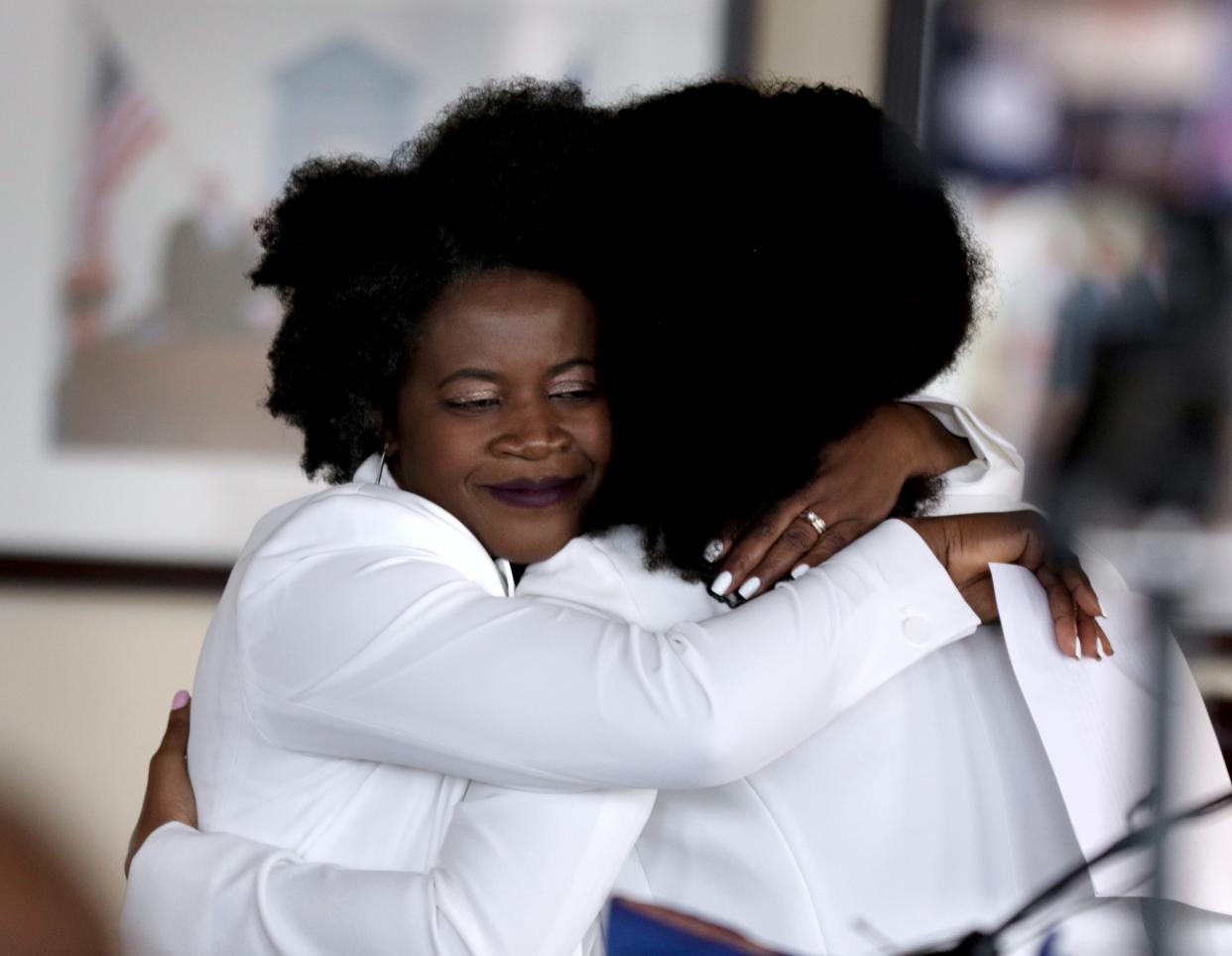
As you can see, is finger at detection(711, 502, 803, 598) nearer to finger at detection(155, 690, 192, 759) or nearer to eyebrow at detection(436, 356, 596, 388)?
eyebrow at detection(436, 356, 596, 388)

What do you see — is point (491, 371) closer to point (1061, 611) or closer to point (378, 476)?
point (378, 476)

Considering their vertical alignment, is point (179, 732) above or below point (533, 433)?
below

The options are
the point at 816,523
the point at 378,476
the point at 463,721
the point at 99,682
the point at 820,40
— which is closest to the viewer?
the point at 463,721

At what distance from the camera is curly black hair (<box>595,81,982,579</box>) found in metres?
0.88

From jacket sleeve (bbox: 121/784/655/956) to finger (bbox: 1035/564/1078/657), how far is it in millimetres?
288

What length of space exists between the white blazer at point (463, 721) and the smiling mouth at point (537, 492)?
4cm

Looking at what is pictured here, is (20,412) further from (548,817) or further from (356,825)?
(548,817)

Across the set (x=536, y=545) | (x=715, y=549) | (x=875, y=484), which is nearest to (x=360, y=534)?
(x=536, y=545)

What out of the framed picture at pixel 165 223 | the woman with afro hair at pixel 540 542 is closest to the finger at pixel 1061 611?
the woman with afro hair at pixel 540 542

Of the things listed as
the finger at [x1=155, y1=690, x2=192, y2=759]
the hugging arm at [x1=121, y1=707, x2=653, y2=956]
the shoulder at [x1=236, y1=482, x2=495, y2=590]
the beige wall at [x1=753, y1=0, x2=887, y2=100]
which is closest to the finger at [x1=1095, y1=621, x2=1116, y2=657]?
the hugging arm at [x1=121, y1=707, x2=653, y2=956]

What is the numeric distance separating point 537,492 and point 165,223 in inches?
45.5

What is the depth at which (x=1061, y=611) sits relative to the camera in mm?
917

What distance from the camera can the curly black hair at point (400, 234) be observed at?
1.00 meters

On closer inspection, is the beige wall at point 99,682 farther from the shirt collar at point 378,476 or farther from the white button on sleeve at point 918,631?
the white button on sleeve at point 918,631
